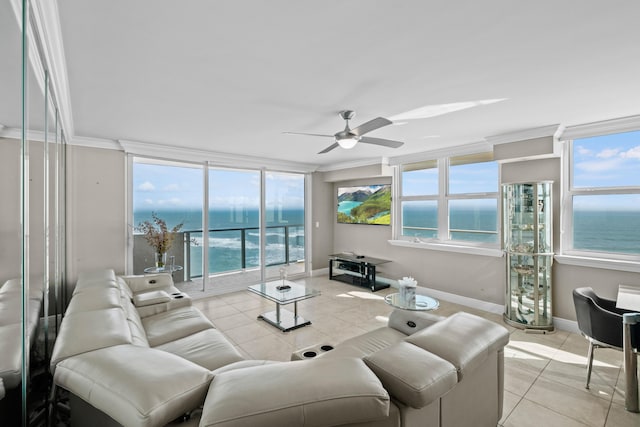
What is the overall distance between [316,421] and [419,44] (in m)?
1.94

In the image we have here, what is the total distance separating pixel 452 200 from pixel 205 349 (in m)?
4.17

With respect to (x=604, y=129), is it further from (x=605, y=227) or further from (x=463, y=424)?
(x=463, y=424)

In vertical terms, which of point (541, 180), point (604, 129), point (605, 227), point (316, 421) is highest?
point (604, 129)

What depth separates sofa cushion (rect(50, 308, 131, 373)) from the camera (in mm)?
1491

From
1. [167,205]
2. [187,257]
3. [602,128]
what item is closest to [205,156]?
[167,205]

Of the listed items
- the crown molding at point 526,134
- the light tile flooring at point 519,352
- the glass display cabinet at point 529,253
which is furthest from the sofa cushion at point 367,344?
the crown molding at point 526,134

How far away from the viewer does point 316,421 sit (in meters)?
0.95

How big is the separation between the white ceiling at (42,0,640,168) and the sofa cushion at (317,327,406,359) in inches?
78.8

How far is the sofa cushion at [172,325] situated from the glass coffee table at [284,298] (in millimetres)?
940

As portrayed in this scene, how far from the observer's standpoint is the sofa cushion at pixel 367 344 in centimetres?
216

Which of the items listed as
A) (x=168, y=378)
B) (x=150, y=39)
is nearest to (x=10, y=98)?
(x=150, y=39)

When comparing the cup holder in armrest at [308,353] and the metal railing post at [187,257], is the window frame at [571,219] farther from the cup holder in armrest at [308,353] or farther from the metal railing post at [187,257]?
the metal railing post at [187,257]

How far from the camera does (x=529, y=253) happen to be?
3623 millimetres

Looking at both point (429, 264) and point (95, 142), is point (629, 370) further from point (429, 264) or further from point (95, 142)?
point (95, 142)
